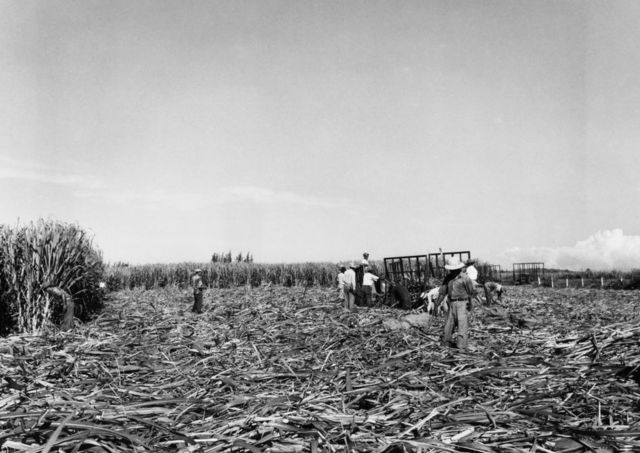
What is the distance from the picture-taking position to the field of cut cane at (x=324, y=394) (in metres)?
2.90

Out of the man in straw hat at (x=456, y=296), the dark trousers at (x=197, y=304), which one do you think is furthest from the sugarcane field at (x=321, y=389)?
the dark trousers at (x=197, y=304)

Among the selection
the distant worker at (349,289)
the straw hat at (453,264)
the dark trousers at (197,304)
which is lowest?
the dark trousers at (197,304)

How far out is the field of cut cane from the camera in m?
2.90

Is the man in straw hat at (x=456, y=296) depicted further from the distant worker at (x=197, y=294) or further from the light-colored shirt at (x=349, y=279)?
the distant worker at (x=197, y=294)

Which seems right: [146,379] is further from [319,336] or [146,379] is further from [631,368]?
[631,368]

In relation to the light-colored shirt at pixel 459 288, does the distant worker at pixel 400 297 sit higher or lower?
lower

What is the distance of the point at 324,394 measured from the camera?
151 inches

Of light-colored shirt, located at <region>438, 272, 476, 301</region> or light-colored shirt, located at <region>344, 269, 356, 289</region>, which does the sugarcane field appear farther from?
light-colored shirt, located at <region>344, 269, 356, 289</region>

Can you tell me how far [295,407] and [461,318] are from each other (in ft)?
11.6

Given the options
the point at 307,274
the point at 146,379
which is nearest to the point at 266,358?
the point at 146,379

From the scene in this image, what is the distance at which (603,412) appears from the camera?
3.33 meters

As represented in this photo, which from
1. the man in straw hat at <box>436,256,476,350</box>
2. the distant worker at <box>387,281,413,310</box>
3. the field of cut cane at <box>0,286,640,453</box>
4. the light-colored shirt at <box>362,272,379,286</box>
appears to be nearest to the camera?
the field of cut cane at <box>0,286,640,453</box>

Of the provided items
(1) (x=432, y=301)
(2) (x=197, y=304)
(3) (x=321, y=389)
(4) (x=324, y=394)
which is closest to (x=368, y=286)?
(1) (x=432, y=301)

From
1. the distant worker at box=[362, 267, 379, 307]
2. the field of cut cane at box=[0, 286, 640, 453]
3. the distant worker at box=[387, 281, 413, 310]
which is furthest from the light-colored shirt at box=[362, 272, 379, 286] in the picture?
the field of cut cane at box=[0, 286, 640, 453]
